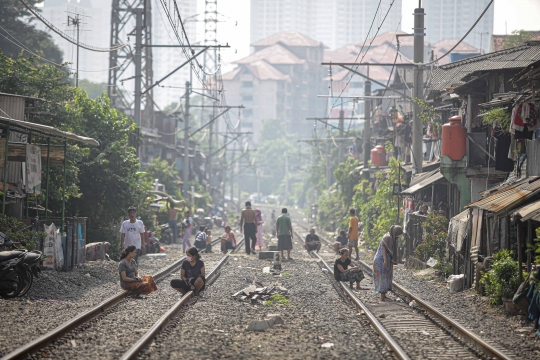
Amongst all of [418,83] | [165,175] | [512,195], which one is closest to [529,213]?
[512,195]

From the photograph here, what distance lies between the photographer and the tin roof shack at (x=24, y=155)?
17609mm

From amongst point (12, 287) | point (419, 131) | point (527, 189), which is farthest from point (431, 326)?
point (419, 131)

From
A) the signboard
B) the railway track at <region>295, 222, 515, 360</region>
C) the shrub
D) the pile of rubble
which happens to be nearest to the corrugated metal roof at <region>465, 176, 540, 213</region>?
the shrub

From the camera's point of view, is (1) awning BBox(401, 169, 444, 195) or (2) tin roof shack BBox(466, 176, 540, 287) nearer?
(2) tin roof shack BBox(466, 176, 540, 287)

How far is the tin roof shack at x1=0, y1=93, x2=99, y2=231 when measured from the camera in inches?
693

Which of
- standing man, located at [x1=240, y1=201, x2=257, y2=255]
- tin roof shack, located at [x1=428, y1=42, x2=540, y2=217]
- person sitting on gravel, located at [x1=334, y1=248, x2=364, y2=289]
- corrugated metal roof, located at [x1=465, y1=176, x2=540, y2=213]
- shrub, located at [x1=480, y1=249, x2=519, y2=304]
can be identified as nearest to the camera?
shrub, located at [x1=480, y1=249, x2=519, y2=304]

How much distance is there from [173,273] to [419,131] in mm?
9489

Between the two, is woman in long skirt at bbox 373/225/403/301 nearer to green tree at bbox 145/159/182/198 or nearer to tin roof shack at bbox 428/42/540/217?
tin roof shack at bbox 428/42/540/217

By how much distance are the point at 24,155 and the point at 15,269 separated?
509 centimetres

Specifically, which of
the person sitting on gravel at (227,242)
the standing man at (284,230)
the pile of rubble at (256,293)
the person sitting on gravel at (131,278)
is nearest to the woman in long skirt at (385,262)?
the pile of rubble at (256,293)

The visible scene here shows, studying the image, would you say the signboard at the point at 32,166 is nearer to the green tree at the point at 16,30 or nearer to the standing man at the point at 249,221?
the standing man at the point at 249,221

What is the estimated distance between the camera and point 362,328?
40.8ft

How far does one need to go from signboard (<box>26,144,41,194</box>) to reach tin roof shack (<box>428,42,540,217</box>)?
11.1 m

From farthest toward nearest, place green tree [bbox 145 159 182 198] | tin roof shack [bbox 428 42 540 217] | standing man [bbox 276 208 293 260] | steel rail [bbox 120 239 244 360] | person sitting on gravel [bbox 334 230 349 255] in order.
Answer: green tree [bbox 145 159 182 198] → person sitting on gravel [bbox 334 230 349 255] → standing man [bbox 276 208 293 260] → tin roof shack [bbox 428 42 540 217] → steel rail [bbox 120 239 244 360]
